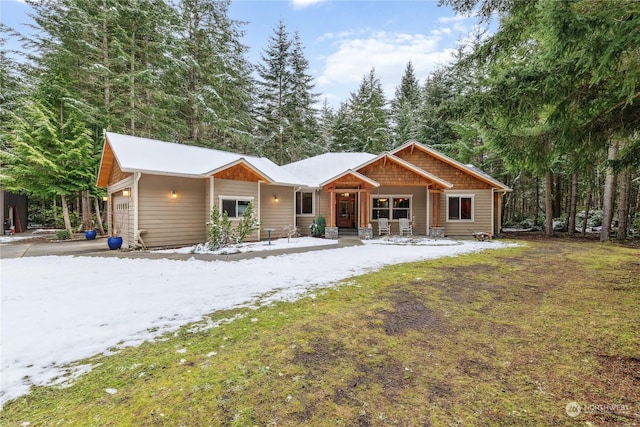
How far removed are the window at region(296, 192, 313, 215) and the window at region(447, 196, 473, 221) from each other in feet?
24.3

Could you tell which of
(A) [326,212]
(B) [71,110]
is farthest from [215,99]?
(A) [326,212]

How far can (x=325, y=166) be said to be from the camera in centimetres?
1659

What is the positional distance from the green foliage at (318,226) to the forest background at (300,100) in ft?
23.7

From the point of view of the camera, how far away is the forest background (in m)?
4.05

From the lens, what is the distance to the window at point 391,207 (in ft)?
49.1

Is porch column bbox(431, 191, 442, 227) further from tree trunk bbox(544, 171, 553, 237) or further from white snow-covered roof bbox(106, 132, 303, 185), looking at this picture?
white snow-covered roof bbox(106, 132, 303, 185)

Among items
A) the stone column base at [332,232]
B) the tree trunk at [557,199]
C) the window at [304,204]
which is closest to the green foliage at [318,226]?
the stone column base at [332,232]

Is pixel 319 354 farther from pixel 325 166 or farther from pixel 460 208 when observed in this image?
pixel 325 166

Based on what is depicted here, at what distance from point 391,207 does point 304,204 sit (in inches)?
185

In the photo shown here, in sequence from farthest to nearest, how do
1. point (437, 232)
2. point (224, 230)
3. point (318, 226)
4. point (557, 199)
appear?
point (557, 199), point (437, 232), point (318, 226), point (224, 230)

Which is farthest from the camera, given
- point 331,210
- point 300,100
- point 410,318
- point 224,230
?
point 300,100

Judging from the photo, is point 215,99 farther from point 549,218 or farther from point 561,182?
point 561,182

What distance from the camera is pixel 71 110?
13070 mm

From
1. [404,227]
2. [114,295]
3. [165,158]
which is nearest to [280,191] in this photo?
[165,158]
